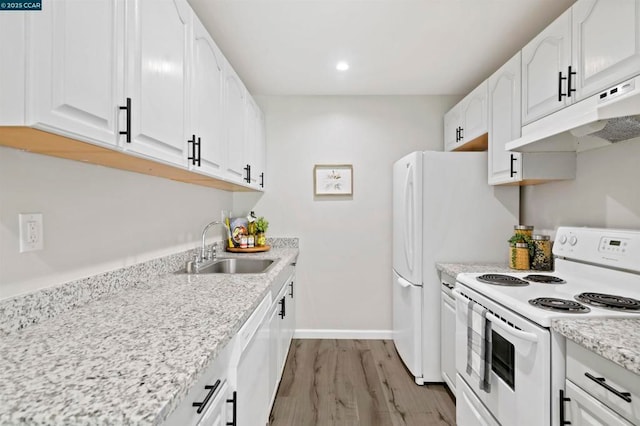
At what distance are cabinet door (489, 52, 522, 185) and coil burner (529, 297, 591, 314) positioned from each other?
967 mm

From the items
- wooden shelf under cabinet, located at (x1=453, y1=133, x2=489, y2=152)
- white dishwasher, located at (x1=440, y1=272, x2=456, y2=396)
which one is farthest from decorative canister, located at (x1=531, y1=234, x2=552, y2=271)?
wooden shelf under cabinet, located at (x1=453, y1=133, x2=489, y2=152)

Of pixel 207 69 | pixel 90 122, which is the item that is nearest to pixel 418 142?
pixel 207 69

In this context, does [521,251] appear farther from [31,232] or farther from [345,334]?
[31,232]

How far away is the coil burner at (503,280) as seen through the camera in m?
1.74

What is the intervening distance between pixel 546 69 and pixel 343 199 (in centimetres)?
200

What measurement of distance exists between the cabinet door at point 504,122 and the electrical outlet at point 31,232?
2.43 m

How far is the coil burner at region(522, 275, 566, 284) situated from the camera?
1832 mm

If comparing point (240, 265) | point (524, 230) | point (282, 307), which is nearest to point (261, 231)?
point (240, 265)

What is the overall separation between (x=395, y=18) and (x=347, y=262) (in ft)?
7.27

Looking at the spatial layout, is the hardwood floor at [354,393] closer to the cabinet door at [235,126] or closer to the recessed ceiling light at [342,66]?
the cabinet door at [235,126]

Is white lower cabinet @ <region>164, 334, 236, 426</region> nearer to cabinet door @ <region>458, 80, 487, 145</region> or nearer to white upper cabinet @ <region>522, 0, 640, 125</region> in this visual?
white upper cabinet @ <region>522, 0, 640, 125</region>

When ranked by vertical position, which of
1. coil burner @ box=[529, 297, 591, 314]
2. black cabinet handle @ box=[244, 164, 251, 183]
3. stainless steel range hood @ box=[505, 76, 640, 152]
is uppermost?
stainless steel range hood @ box=[505, 76, 640, 152]

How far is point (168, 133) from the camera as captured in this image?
138 centimetres

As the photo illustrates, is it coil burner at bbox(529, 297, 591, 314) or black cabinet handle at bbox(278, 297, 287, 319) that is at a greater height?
coil burner at bbox(529, 297, 591, 314)
